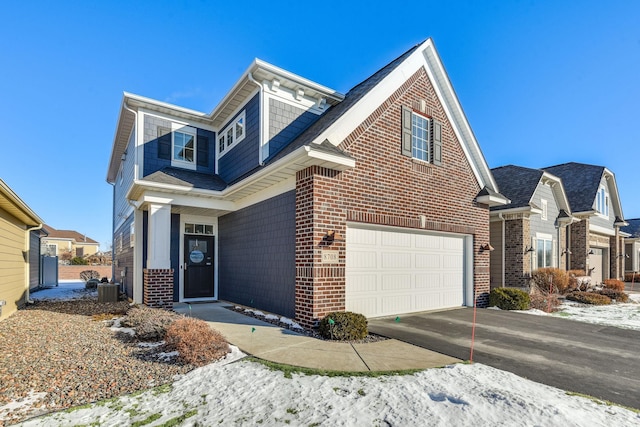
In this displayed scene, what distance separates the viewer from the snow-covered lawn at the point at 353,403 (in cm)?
329

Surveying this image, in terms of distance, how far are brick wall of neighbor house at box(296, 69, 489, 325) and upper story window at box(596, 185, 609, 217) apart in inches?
590

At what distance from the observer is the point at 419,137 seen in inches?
382

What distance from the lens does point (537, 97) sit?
13039mm

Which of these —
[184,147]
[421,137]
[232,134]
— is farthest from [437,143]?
[184,147]

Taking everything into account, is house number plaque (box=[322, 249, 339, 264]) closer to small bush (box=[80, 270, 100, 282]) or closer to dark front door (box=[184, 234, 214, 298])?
dark front door (box=[184, 234, 214, 298])

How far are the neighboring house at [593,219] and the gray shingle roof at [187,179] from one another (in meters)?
19.4

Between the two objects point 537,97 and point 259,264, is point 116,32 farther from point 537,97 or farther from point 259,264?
point 537,97

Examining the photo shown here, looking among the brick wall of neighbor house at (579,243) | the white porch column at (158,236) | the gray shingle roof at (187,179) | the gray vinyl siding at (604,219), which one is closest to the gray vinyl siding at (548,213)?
the brick wall of neighbor house at (579,243)

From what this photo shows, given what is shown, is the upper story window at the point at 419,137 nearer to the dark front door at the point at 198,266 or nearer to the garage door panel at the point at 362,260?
the garage door panel at the point at 362,260

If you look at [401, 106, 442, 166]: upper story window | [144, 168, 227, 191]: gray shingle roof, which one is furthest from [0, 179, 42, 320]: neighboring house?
[401, 106, 442, 166]: upper story window

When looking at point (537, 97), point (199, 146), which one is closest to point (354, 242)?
point (199, 146)

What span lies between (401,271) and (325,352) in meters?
4.12

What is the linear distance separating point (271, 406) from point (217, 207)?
7.91 m

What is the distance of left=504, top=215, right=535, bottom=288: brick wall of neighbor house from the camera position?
46.8ft
